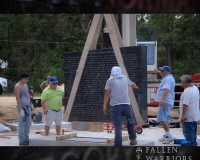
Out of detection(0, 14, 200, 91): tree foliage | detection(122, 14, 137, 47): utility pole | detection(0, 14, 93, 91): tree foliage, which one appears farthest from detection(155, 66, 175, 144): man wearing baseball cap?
detection(0, 14, 93, 91): tree foliage

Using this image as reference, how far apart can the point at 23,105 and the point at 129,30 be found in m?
4.07

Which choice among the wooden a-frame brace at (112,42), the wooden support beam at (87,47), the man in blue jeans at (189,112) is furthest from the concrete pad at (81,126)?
the man in blue jeans at (189,112)

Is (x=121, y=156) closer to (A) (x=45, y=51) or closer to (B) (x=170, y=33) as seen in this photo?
(A) (x=45, y=51)

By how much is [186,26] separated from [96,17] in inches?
915

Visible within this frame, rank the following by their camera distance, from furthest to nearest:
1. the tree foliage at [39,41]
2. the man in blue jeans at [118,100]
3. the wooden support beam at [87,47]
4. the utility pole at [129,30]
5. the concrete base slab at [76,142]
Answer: the tree foliage at [39,41] < the utility pole at [129,30] < the wooden support beam at [87,47] < the concrete base slab at [76,142] < the man in blue jeans at [118,100]

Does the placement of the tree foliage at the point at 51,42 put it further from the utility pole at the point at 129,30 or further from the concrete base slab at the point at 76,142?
the concrete base slab at the point at 76,142

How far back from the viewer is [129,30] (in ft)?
43.8

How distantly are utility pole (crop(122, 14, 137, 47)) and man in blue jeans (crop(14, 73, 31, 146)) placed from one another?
339cm

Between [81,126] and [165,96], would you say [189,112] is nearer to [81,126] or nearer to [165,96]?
[165,96]

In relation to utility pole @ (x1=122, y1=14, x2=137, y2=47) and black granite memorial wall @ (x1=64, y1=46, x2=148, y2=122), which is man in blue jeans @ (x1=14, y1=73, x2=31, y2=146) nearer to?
black granite memorial wall @ (x1=64, y1=46, x2=148, y2=122)

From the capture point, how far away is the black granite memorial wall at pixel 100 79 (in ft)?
35.0

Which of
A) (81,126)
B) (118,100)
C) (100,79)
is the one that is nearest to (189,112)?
(118,100)

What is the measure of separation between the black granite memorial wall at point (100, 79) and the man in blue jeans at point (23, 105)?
45.9 inches

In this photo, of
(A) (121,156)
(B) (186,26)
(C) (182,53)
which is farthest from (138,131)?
(C) (182,53)
